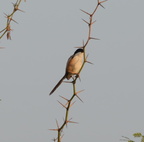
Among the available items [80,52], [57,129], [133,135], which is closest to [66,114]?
[57,129]

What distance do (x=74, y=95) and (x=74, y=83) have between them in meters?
0.18

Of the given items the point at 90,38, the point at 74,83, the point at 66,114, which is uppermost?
the point at 90,38

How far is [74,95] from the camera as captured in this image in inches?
72.7

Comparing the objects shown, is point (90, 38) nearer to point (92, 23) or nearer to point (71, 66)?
point (92, 23)

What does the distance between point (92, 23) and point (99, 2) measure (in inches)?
7.2

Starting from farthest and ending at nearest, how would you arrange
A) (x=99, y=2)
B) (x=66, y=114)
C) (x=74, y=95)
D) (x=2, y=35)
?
(x=2, y=35) → (x=99, y=2) → (x=74, y=95) → (x=66, y=114)

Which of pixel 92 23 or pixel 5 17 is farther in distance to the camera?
pixel 5 17

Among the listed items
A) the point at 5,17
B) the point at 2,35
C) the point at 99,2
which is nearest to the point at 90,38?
the point at 99,2

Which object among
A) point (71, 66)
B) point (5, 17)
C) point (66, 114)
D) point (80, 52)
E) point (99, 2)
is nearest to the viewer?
point (66, 114)

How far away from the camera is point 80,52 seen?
4.65 m

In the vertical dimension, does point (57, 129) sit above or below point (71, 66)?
below

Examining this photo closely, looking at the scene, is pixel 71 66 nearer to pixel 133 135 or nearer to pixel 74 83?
pixel 133 135

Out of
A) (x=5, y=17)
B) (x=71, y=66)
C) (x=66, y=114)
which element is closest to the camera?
(x=66, y=114)

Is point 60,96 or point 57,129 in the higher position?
point 60,96
